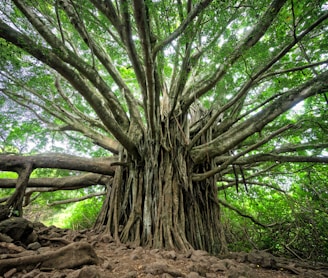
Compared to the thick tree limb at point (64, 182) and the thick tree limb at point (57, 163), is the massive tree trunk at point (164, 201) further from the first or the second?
the thick tree limb at point (64, 182)

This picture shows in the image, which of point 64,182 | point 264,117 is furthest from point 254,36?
point 64,182

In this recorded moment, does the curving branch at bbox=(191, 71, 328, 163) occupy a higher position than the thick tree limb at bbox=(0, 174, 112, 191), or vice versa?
the curving branch at bbox=(191, 71, 328, 163)

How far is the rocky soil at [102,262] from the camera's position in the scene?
1.45 meters

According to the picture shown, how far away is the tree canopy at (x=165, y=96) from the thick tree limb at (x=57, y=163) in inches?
0.6

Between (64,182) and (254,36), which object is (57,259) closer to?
(64,182)

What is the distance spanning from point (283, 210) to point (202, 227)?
7.07ft

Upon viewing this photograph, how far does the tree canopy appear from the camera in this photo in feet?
7.65

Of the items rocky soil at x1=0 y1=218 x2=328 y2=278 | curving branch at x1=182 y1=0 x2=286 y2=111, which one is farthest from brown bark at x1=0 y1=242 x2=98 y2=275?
curving branch at x1=182 y1=0 x2=286 y2=111

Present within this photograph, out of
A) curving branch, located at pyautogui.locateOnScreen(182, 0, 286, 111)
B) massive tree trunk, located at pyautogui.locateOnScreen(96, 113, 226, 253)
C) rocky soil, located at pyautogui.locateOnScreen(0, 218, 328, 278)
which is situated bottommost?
rocky soil, located at pyautogui.locateOnScreen(0, 218, 328, 278)

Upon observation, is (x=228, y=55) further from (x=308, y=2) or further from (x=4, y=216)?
(x=4, y=216)

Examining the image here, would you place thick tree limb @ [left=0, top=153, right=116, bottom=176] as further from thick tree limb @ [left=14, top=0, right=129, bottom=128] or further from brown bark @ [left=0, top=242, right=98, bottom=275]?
brown bark @ [left=0, top=242, right=98, bottom=275]

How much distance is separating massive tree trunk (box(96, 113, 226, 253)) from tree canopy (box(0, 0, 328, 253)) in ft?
0.06

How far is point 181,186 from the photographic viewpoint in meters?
3.38

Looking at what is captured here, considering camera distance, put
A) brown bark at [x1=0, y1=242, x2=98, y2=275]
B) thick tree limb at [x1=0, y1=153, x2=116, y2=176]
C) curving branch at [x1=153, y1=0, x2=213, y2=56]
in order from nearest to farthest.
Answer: brown bark at [x1=0, y1=242, x2=98, y2=275]
curving branch at [x1=153, y1=0, x2=213, y2=56]
thick tree limb at [x1=0, y1=153, x2=116, y2=176]
